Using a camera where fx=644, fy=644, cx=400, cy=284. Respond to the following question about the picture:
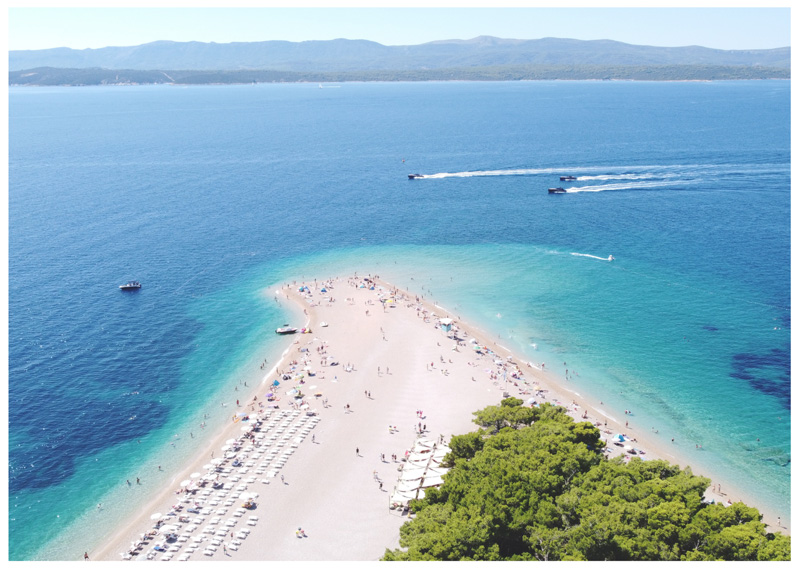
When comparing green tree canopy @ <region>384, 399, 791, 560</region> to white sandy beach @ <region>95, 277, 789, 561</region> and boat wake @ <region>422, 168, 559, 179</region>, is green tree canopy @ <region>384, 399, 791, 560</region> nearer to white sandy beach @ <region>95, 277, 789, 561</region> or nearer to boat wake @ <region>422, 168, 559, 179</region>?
white sandy beach @ <region>95, 277, 789, 561</region>

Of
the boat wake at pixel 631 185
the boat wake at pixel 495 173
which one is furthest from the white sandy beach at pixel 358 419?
the boat wake at pixel 495 173

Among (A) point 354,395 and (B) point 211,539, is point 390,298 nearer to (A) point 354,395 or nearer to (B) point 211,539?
(A) point 354,395

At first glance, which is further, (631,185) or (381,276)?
(631,185)

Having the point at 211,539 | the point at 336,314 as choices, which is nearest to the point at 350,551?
the point at 211,539

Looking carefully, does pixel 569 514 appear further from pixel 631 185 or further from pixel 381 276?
pixel 631 185

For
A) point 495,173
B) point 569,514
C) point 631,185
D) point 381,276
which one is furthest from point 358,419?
point 495,173

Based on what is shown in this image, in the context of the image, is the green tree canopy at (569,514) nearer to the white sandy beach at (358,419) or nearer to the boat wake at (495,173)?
the white sandy beach at (358,419)
